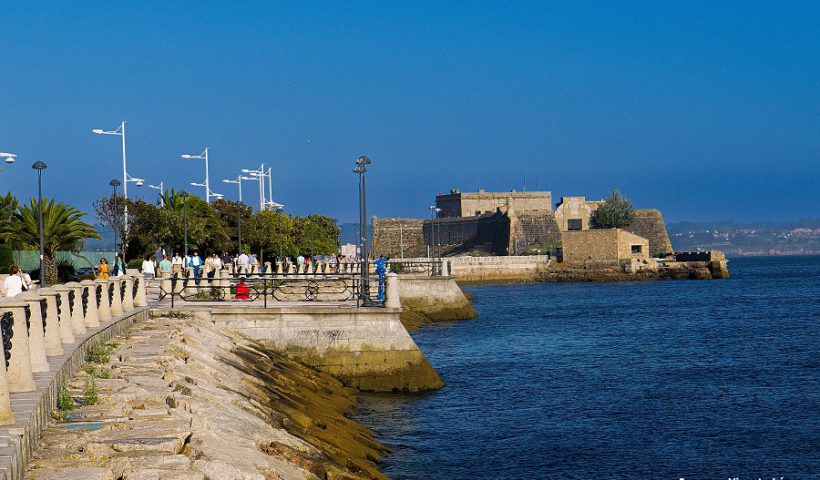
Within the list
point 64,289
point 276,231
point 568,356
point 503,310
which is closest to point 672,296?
point 503,310

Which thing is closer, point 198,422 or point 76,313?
point 198,422

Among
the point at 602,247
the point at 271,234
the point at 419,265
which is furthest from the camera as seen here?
the point at 602,247

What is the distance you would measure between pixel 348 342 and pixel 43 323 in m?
9.38

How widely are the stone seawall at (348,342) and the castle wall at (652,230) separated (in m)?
99.6

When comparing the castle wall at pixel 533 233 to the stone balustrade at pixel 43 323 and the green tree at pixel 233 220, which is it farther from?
the stone balustrade at pixel 43 323

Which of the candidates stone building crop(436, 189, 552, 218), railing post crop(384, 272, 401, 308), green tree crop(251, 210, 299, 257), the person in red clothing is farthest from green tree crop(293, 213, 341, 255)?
railing post crop(384, 272, 401, 308)

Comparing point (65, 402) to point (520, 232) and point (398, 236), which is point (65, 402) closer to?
point (520, 232)

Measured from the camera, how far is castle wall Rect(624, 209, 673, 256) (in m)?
119

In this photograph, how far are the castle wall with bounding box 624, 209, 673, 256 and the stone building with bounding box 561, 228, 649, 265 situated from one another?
1567 centimetres

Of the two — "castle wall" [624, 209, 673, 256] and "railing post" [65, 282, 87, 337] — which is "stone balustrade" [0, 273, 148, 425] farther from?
"castle wall" [624, 209, 673, 256]

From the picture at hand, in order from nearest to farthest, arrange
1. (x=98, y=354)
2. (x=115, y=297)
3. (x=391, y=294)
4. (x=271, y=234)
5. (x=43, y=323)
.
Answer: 1. (x=43, y=323)
2. (x=98, y=354)
3. (x=115, y=297)
4. (x=391, y=294)
5. (x=271, y=234)

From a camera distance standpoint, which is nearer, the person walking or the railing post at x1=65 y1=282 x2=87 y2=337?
the railing post at x1=65 y1=282 x2=87 y2=337

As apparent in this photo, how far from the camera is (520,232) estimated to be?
368 feet

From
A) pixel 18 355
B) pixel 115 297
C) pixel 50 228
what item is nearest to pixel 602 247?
pixel 50 228
